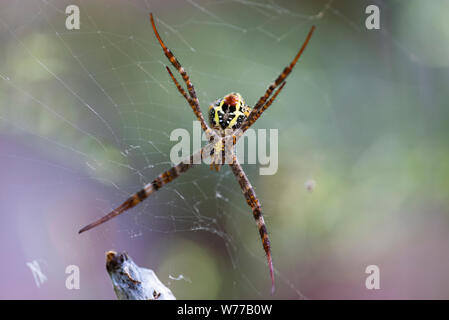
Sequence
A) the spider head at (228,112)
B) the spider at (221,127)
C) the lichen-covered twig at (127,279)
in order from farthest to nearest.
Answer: the spider head at (228,112) → the spider at (221,127) → the lichen-covered twig at (127,279)

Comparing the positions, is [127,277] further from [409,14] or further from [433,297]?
[409,14]

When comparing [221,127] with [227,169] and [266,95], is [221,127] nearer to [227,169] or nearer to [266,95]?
[266,95]

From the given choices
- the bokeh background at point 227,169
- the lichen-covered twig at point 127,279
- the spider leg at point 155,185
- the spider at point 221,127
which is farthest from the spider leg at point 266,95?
the lichen-covered twig at point 127,279

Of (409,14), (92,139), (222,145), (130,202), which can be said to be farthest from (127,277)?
(409,14)

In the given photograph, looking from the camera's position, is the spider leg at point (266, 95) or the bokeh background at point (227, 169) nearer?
the spider leg at point (266, 95)

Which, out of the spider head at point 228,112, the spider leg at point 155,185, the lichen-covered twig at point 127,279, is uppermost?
the spider head at point 228,112

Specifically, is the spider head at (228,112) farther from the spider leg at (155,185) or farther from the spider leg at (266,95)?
the spider leg at (155,185)
